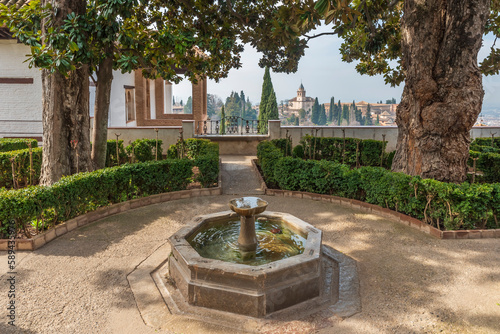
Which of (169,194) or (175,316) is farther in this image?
(169,194)

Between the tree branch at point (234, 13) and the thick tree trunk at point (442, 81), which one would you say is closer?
the thick tree trunk at point (442, 81)

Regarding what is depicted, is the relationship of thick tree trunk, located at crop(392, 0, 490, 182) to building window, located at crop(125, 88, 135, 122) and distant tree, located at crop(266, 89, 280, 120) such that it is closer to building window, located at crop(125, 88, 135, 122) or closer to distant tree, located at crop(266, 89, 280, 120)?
building window, located at crop(125, 88, 135, 122)

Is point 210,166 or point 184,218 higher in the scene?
point 210,166

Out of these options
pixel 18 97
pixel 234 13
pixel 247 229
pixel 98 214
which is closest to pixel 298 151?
pixel 234 13

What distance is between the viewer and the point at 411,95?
7.80 m

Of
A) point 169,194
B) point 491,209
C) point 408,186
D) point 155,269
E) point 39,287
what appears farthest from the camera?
point 169,194

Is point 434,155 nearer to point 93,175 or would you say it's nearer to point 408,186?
point 408,186

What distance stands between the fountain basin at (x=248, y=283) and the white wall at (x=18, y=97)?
1388 centimetres

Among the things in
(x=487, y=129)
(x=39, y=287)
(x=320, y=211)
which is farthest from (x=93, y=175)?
(x=487, y=129)

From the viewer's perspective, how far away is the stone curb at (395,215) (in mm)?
5777

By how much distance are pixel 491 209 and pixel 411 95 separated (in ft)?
10.1

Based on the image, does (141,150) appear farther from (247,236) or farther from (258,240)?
(247,236)

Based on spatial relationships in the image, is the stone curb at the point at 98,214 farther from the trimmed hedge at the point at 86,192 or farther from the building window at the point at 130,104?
the building window at the point at 130,104

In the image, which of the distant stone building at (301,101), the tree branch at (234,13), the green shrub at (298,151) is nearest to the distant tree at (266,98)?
the green shrub at (298,151)
